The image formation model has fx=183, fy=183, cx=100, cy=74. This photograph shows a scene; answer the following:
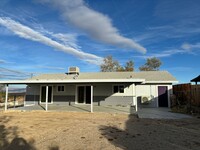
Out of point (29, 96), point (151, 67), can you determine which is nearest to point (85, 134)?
point (29, 96)

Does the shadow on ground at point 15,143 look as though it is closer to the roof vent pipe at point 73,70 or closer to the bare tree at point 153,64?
the roof vent pipe at point 73,70

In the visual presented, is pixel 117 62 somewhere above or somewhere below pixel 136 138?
above

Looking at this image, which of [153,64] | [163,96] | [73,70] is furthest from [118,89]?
[153,64]

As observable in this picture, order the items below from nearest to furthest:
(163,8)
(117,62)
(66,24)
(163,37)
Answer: (163,8), (66,24), (163,37), (117,62)

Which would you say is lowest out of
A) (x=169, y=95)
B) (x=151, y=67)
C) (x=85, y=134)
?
(x=85, y=134)

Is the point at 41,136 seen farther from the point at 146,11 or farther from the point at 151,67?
the point at 151,67

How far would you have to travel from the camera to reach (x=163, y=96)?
17.0 meters

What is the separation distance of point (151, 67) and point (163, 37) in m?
21.9

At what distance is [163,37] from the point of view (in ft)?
63.3

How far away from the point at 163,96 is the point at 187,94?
106 inches

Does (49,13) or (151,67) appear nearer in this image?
(49,13)

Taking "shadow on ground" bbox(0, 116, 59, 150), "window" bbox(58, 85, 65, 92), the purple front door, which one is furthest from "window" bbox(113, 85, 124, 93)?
"shadow on ground" bbox(0, 116, 59, 150)

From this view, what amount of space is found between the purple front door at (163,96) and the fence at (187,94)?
0.95 m

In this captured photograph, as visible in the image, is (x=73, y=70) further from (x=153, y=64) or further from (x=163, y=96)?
(x=153, y=64)
